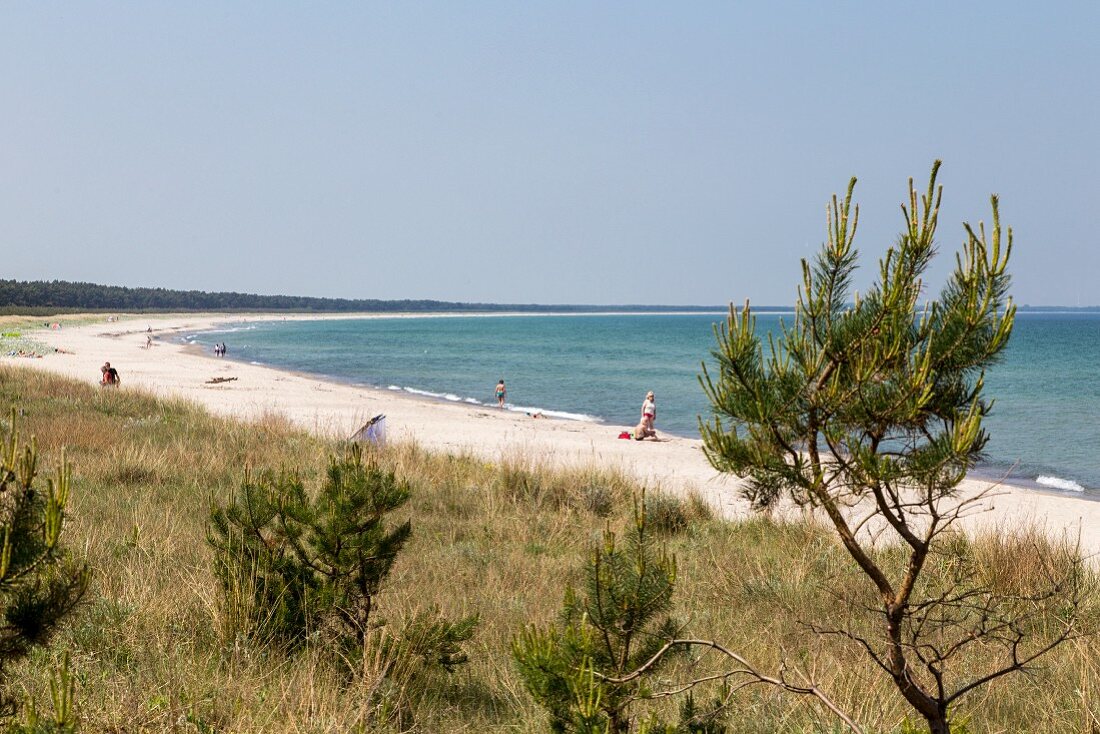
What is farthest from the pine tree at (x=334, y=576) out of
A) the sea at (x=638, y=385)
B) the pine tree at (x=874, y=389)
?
the sea at (x=638, y=385)

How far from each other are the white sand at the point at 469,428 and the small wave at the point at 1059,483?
1795 mm

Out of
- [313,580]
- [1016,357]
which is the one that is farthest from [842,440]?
[1016,357]

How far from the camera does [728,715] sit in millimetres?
3504

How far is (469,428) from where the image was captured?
21547mm

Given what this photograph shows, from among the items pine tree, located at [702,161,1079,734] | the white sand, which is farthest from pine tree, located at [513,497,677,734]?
the white sand

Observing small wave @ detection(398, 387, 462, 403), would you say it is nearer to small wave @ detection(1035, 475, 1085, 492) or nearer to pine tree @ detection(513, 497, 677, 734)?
small wave @ detection(1035, 475, 1085, 492)

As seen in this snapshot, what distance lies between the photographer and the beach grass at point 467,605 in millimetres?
3516

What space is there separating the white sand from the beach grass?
0.79 meters

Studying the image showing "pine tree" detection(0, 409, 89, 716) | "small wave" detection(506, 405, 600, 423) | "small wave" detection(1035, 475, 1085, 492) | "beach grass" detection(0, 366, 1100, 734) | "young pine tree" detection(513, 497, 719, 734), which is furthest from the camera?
"small wave" detection(506, 405, 600, 423)

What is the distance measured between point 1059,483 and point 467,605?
1648 centimetres

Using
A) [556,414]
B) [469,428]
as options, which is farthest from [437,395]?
[469,428]

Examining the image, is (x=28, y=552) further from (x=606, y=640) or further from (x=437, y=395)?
(x=437, y=395)

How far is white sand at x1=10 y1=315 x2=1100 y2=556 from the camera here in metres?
11.9

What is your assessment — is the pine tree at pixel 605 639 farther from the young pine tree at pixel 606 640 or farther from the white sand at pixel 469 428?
the white sand at pixel 469 428
